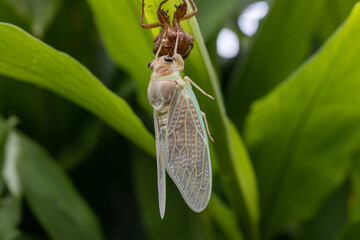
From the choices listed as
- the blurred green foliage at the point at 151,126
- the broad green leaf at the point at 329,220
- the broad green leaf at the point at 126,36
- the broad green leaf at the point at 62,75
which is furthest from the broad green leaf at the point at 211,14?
the broad green leaf at the point at 329,220

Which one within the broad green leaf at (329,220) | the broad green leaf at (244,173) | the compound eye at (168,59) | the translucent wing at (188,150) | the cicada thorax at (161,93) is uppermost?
the compound eye at (168,59)

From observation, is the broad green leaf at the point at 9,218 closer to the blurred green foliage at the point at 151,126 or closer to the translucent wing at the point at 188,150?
the blurred green foliage at the point at 151,126

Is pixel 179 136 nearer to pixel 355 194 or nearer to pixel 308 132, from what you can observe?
pixel 308 132

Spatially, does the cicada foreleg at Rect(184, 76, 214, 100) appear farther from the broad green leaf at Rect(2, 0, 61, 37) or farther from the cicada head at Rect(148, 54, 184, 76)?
the broad green leaf at Rect(2, 0, 61, 37)

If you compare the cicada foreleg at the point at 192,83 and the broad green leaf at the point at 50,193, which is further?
the broad green leaf at the point at 50,193

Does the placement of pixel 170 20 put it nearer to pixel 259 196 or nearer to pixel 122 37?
pixel 122 37

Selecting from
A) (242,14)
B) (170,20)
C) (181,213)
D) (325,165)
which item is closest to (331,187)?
(325,165)
